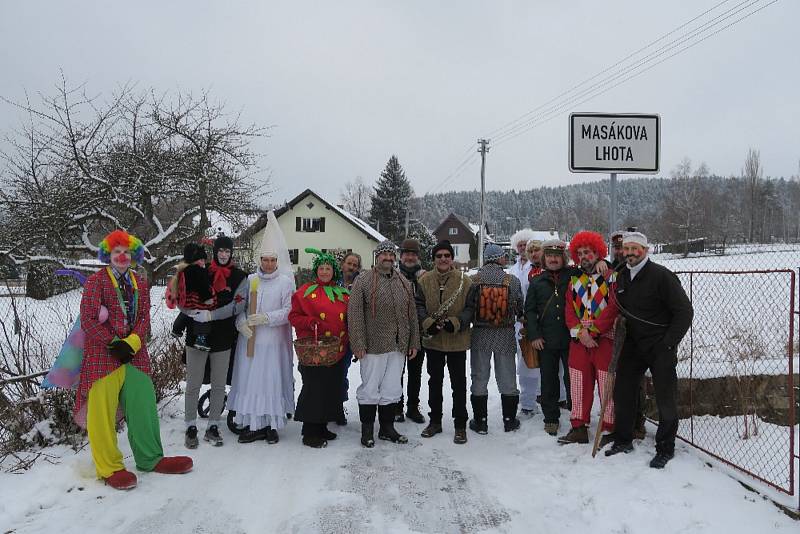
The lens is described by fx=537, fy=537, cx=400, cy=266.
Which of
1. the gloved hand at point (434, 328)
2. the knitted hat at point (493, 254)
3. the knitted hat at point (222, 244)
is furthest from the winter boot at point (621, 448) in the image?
the knitted hat at point (222, 244)

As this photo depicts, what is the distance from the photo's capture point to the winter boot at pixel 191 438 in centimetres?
498

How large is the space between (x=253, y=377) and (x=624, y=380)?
3.47m

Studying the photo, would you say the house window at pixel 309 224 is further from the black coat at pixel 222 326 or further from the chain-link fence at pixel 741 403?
the chain-link fence at pixel 741 403

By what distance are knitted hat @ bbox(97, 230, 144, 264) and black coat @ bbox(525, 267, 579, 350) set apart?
12.3 ft

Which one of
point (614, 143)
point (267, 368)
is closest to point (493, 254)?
point (614, 143)

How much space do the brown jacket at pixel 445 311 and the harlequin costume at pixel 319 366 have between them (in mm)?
841

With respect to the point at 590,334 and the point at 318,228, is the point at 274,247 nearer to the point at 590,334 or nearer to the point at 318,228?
the point at 590,334

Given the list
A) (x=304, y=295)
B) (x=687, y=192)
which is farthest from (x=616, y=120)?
(x=687, y=192)

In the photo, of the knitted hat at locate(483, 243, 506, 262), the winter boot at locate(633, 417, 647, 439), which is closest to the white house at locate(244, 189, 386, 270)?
the knitted hat at locate(483, 243, 506, 262)

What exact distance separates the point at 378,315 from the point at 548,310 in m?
1.74

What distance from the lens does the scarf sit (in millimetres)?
5137

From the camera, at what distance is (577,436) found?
5.07 metres

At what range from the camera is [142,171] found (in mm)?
10156

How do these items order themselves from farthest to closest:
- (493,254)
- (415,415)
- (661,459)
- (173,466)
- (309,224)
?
(309,224) → (415,415) → (493,254) → (173,466) → (661,459)
